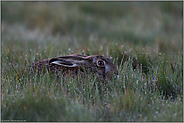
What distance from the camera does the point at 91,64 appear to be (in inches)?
140

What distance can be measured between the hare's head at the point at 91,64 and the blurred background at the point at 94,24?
2172 millimetres

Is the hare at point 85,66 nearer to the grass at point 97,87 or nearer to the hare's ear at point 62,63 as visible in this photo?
the hare's ear at point 62,63

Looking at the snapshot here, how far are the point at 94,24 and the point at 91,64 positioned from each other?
16.1ft

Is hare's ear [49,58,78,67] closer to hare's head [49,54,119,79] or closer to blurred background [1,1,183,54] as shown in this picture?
hare's head [49,54,119,79]

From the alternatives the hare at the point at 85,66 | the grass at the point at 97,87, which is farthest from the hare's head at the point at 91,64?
the grass at the point at 97,87

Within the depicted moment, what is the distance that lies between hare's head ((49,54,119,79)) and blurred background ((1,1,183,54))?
2.17 m

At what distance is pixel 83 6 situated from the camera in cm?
948

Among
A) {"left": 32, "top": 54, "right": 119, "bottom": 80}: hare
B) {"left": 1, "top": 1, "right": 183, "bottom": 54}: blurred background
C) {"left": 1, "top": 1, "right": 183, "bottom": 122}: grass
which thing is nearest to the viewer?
{"left": 1, "top": 1, "right": 183, "bottom": 122}: grass

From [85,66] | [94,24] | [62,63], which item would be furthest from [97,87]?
[94,24]

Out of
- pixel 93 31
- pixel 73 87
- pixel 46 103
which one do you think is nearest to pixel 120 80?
pixel 73 87

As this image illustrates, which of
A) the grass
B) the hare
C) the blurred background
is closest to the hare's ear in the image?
the hare

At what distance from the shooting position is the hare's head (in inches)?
139

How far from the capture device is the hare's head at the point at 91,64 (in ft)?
11.6

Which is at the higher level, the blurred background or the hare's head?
the blurred background
